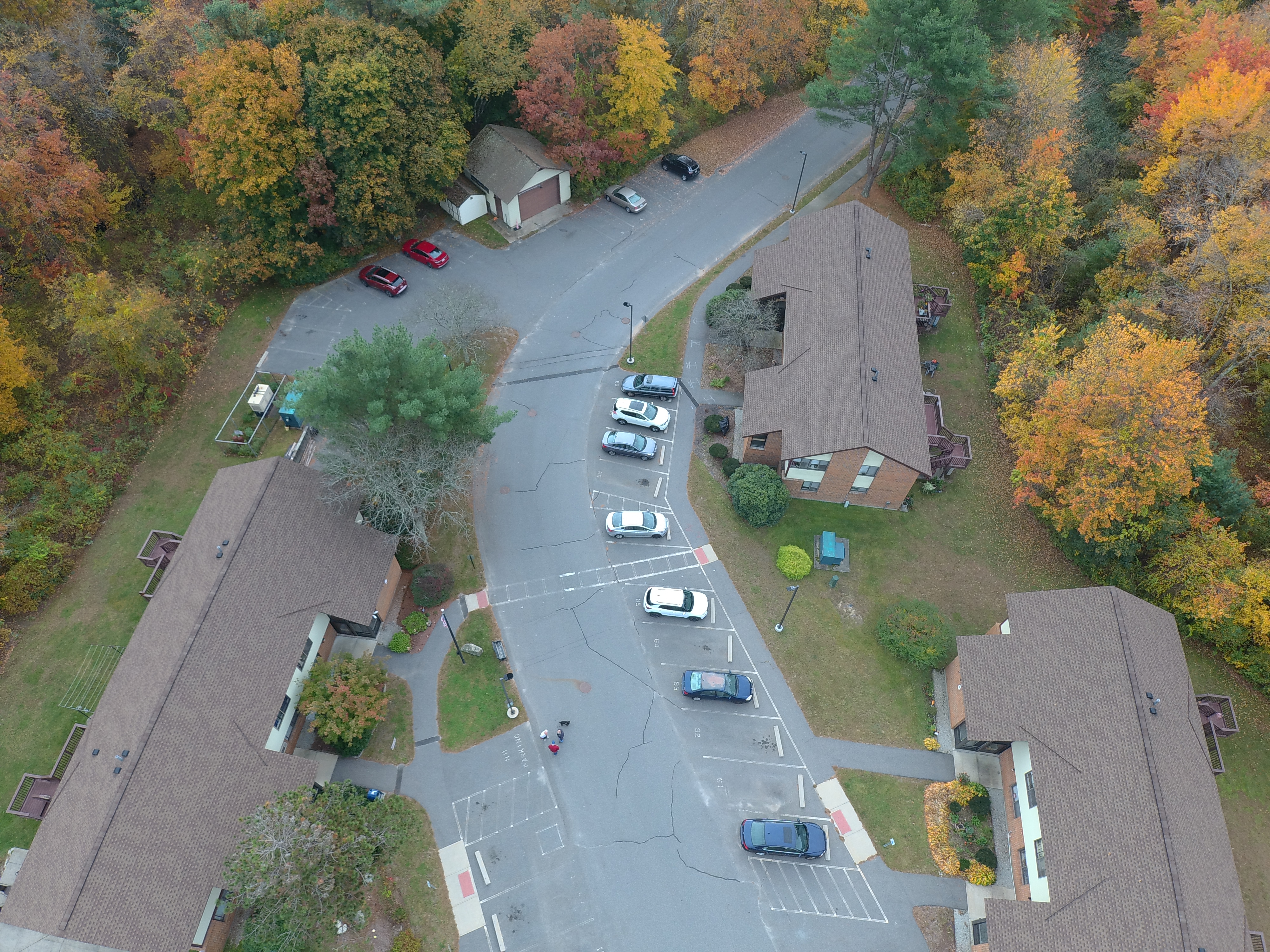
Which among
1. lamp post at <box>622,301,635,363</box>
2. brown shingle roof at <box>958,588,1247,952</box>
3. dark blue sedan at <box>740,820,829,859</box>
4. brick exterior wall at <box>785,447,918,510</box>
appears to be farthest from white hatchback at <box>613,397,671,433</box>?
dark blue sedan at <box>740,820,829,859</box>

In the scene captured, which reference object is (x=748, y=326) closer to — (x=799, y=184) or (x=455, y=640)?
(x=799, y=184)

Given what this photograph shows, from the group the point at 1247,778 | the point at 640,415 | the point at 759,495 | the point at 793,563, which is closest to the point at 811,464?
the point at 759,495

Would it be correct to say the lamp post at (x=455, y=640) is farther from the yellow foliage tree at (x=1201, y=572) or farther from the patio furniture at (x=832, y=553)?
the yellow foliage tree at (x=1201, y=572)

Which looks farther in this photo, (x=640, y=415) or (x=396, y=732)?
(x=640, y=415)

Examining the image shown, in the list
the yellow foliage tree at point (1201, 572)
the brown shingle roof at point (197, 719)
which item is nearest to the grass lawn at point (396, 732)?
the brown shingle roof at point (197, 719)

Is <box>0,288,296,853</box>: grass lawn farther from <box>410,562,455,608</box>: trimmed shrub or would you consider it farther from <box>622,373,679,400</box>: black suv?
<box>622,373,679,400</box>: black suv

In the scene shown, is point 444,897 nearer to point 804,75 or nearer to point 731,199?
point 731,199

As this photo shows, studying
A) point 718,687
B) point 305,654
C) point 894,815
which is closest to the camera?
point 894,815

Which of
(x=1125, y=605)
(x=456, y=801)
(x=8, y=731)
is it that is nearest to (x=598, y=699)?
(x=456, y=801)
